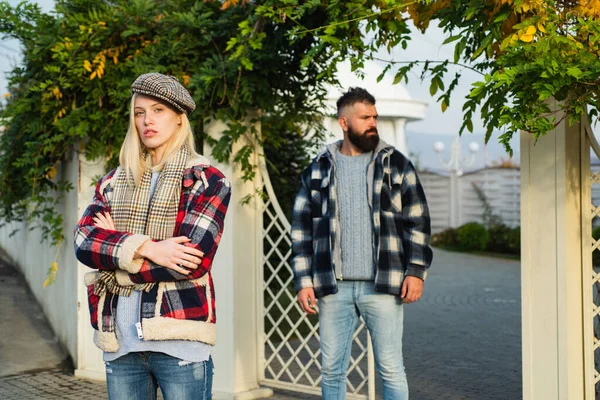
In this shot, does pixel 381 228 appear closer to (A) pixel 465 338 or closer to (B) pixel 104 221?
(B) pixel 104 221

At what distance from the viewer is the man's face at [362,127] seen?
4.50m

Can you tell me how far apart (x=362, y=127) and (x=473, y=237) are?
16813 mm

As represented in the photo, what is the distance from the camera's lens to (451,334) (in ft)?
31.2

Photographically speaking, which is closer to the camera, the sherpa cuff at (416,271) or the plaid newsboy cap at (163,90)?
the plaid newsboy cap at (163,90)

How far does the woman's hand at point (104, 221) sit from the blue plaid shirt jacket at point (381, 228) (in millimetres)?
1653

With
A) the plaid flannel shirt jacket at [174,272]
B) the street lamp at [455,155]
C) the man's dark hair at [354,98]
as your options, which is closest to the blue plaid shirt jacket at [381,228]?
the man's dark hair at [354,98]

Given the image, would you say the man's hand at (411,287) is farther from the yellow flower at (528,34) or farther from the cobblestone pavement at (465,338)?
the cobblestone pavement at (465,338)

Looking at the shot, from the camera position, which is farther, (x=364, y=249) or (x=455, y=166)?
(x=455, y=166)

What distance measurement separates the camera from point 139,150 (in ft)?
10.00

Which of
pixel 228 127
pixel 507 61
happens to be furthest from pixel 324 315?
pixel 228 127

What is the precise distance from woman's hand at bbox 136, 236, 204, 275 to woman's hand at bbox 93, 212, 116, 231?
0.21 metres

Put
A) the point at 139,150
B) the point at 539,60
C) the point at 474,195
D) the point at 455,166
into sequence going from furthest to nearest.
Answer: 1. the point at 455,166
2. the point at 474,195
3. the point at 539,60
4. the point at 139,150

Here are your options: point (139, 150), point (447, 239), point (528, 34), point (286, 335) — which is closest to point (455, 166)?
point (447, 239)

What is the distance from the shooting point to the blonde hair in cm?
302
